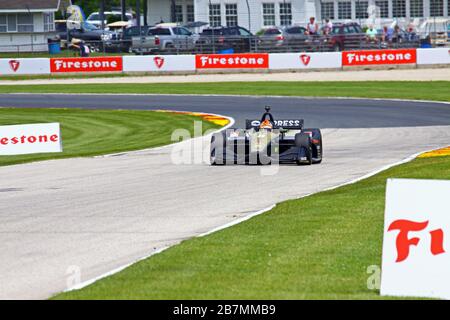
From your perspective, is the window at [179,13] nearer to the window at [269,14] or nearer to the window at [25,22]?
the window at [269,14]

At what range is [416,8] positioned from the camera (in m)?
73.9

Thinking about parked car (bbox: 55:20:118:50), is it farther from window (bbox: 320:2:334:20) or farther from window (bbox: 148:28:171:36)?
window (bbox: 320:2:334:20)

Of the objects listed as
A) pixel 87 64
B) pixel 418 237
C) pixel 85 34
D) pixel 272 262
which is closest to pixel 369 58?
pixel 87 64

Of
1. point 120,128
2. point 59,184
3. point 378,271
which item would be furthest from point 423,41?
point 378,271

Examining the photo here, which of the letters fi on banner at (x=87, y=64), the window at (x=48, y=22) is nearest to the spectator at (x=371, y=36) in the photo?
the letters fi on banner at (x=87, y=64)

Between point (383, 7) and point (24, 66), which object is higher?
point (383, 7)

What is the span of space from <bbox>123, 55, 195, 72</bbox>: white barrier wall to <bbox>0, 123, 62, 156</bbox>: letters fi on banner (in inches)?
1052

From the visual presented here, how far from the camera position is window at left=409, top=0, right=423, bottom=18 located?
241ft

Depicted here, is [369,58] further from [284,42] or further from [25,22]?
[25,22]

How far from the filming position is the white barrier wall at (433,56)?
48.3 metres

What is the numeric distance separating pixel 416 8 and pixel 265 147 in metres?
56.2

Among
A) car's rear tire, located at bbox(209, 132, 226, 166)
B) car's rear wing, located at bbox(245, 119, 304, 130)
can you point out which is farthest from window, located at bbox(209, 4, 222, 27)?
car's rear tire, located at bbox(209, 132, 226, 166)

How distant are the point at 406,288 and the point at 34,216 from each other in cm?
677

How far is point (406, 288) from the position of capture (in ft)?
26.1
